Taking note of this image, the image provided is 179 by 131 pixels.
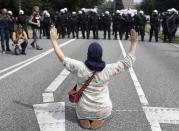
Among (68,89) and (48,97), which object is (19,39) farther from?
(48,97)

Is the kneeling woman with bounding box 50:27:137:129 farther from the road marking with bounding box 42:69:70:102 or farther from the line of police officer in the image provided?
the line of police officer

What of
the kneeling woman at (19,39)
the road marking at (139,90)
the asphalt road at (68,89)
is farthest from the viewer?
the kneeling woman at (19,39)

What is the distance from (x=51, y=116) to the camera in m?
7.35

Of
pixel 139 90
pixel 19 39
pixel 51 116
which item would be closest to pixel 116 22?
pixel 19 39

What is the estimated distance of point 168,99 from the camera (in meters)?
8.95

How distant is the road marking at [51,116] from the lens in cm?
680

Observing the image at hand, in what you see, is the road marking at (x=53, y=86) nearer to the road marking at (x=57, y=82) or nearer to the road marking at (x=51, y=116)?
the road marking at (x=57, y=82)

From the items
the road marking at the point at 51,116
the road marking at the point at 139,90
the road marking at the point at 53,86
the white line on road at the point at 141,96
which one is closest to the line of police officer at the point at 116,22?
the white line on road at the point at 141,96

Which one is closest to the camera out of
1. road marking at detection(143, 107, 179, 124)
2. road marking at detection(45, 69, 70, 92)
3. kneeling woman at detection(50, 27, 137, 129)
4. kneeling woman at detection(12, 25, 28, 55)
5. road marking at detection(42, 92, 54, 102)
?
kneeling woman at detection(50, 27, 137, 129)

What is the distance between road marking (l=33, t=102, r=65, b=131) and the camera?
6.80 metres

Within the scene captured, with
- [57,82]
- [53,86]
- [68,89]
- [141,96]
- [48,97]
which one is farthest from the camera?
[57,82]

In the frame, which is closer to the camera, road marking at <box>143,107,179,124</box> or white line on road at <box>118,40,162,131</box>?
white line on road at <box>118,40,162,131</box>

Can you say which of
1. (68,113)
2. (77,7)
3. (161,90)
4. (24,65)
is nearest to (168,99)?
(161,90)

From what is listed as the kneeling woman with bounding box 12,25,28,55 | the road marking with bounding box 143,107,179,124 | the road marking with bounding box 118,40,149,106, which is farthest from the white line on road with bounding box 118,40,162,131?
the kneeling woman with bounding box 12,25,28,55
